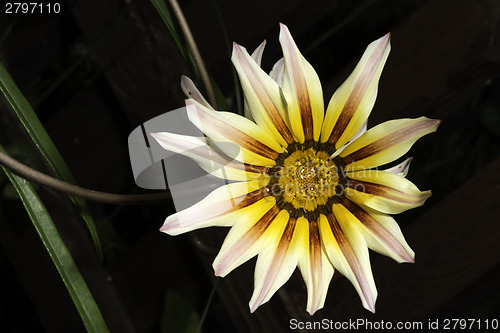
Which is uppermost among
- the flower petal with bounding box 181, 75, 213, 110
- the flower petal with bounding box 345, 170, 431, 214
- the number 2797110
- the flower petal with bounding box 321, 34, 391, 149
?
the number 2797110

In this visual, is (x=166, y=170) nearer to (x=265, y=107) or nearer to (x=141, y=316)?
(x=265, y=107)

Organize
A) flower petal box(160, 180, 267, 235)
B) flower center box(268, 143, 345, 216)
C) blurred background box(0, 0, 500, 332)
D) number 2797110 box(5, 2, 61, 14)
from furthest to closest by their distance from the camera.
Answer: number 2797110 box(5, 2, 61, 14) < blurred background box(0, 0, 500, 332) < flower center box(268, 143, 345, 216) < flower petal box(160, 180, 267, 235)

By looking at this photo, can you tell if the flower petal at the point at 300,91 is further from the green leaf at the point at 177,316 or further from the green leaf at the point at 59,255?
the green leaf at the point at 177,316

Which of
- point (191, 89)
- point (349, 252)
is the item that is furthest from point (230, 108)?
point (349, 252)

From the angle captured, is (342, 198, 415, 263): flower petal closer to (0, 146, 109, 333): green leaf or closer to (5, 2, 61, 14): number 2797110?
(0, 146, 109, 333): green leaf

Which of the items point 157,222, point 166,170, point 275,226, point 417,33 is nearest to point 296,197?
point 275,226

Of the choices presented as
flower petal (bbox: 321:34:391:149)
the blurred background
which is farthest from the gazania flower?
the blurred background
